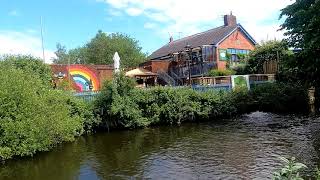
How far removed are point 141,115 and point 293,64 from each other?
11.5 meters

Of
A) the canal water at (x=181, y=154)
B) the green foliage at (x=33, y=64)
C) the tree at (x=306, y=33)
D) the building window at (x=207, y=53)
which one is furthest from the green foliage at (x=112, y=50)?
the tree at (x=306, y=33)

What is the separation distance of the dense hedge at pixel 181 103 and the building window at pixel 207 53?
45.2ft

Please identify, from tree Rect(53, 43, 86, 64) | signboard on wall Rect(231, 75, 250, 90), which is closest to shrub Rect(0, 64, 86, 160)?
signboard on wall Rect(231, 75, 250, 90)

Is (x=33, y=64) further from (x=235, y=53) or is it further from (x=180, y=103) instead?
(x=235, y=53)

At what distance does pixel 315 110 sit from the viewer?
31656mm

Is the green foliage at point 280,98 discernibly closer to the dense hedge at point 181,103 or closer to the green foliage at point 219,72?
the dense hedge at point 181,103

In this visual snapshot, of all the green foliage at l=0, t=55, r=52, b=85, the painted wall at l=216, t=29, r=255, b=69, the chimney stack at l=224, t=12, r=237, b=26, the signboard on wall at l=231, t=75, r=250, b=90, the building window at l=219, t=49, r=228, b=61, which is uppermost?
the chimney stack at l=224, t=12, r=237, b=26

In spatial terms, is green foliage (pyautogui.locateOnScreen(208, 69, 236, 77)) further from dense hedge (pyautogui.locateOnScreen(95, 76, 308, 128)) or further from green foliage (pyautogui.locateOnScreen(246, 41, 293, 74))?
dense hedge (pyautogui.locateOnScreen(95, 76, 308, 128))

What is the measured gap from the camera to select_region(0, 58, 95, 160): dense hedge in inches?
703

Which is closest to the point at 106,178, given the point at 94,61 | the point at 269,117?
the point at 269,117

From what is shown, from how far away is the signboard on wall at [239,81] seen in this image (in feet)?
110

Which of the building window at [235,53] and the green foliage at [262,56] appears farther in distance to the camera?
the building window at [235,53]

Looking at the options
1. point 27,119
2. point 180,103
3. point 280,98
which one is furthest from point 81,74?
point 27,119

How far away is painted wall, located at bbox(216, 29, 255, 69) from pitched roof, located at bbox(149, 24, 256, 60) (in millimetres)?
507
